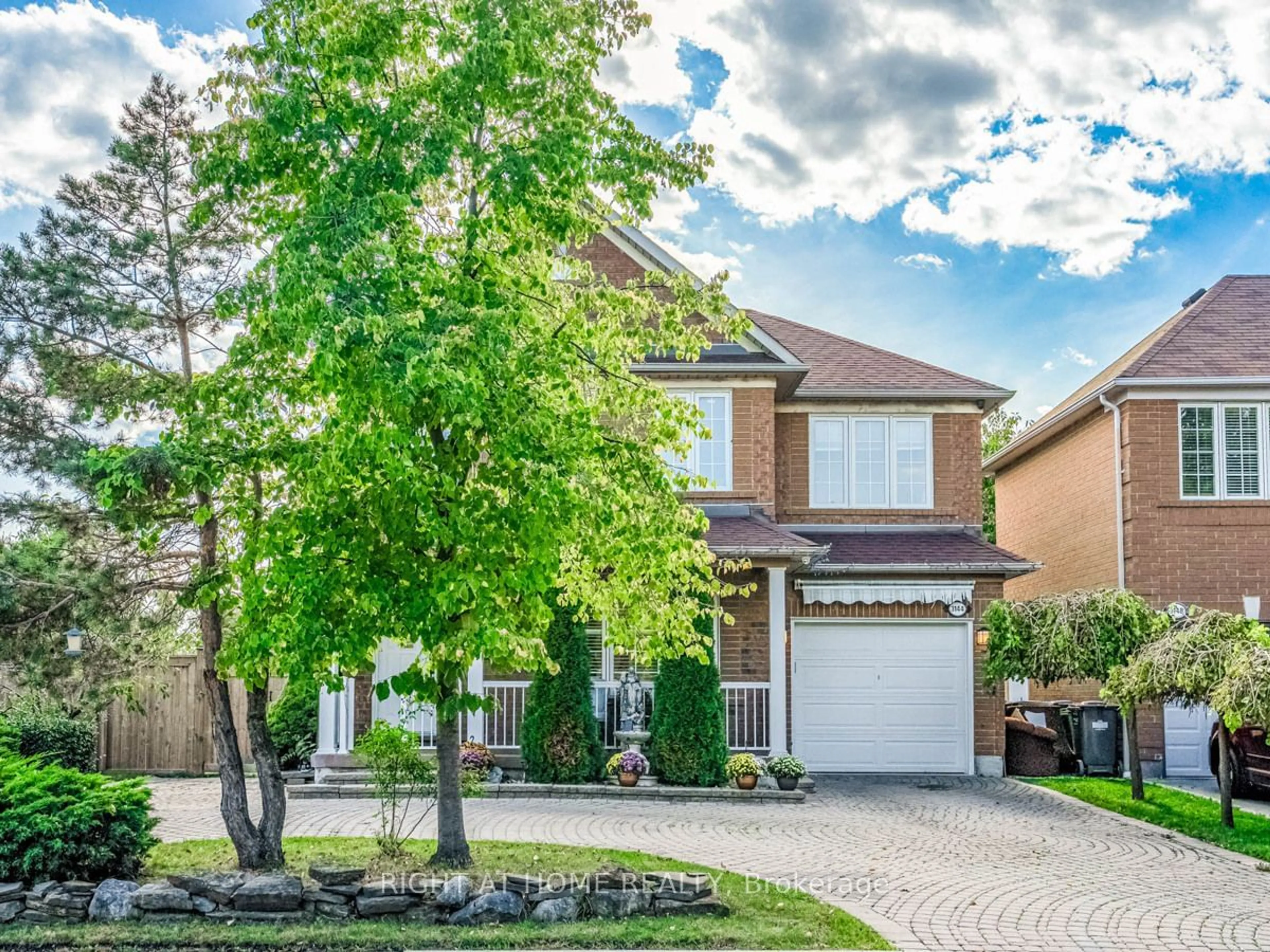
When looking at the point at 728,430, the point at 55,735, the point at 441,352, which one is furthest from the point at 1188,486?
the point at 55,735

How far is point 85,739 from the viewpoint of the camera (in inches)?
596

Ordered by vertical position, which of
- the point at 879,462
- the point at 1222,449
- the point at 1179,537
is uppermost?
the point at 1222,449

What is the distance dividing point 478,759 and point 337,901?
23.1 ft

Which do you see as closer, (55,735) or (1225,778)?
(1225,778)

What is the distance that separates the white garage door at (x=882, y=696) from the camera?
16.7 meters

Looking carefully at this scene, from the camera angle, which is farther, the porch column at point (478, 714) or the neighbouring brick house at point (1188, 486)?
the neighbouring brick house at point (1188, 486)

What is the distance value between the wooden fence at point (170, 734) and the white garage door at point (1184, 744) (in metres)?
13.9

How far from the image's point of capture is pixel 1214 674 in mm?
11586

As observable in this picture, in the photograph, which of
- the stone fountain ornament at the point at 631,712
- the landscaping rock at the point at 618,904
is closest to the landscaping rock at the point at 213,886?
the landscaping rock at the point at 618,904

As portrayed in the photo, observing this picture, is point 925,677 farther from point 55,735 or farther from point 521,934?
point 55,735

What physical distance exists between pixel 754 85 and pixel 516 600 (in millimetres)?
8003

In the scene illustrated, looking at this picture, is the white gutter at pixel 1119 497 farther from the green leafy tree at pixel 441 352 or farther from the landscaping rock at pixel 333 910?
the landscaping rock at pixel 333 910

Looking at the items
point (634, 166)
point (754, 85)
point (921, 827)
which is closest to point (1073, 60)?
point (754, 85)

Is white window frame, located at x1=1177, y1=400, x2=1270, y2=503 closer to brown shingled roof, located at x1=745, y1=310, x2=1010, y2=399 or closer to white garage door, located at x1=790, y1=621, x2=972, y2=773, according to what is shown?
brown shingled roof, located at x1=745, y1=310, x2=1010, y2=399
